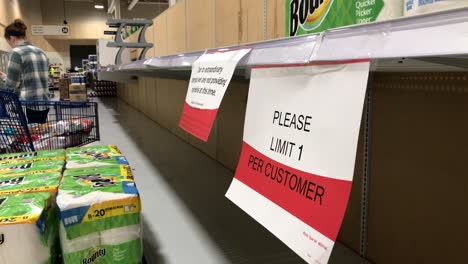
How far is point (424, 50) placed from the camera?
1.43 feet

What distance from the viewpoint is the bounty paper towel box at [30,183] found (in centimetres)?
116

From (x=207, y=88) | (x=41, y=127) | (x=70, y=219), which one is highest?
(x=207, y=88)

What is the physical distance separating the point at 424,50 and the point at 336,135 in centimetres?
20

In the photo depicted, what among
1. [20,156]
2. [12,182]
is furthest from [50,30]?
[12,182]

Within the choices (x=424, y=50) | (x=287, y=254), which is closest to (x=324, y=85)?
(x=424, y=50)

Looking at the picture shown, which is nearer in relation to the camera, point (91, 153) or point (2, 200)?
point (2, 200)

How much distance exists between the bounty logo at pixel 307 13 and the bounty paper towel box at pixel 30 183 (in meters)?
1.06

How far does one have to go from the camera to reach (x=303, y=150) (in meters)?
0.66

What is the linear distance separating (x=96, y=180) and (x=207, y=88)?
0.50 m

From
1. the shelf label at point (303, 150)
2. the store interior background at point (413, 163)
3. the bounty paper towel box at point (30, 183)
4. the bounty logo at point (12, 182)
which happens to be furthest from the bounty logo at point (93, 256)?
the store interior background at point (413, 163)

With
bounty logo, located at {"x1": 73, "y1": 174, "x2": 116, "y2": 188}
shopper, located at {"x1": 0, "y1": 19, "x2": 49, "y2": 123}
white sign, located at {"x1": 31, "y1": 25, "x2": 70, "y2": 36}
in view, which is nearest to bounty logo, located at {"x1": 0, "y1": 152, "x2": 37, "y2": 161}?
bounty logo, located at {"x1": 73, "y1": 174, "x2": 116, "y2": 188}

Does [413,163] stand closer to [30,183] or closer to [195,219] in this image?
[195,219]

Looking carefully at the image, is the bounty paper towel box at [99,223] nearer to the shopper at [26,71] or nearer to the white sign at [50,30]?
the shopper at [26,71]

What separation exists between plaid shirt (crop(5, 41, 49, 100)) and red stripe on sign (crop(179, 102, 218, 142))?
7.95 ft
